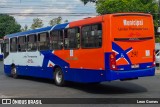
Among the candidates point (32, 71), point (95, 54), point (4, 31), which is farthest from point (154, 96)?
point (4, 31)

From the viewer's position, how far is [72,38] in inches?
619

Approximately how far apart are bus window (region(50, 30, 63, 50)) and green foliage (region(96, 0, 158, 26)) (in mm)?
30232

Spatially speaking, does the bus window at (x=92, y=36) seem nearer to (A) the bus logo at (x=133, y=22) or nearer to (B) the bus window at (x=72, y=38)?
(B) the bus window at (x=72, y=38)

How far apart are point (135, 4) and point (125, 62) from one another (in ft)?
114

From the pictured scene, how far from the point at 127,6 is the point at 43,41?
29.9 metres

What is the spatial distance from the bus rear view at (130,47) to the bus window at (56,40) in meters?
3.62

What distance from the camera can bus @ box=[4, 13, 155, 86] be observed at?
1359 centimetres

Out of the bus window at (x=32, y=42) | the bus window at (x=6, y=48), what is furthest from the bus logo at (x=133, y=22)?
the bus window at (x=6, y=48)

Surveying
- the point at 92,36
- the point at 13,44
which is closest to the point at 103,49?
the point at 92,36

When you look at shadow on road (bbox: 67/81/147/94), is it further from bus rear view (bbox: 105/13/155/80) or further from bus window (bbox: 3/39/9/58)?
bus window (bbox: 3/39/9/58)

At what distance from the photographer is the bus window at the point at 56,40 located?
54.8 feet

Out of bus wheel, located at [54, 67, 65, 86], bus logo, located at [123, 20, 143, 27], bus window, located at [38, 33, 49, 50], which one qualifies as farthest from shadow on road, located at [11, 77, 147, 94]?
bus logo, located at [123, 20, 143, 27]

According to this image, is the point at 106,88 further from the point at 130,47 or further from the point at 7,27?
the point at 7,27

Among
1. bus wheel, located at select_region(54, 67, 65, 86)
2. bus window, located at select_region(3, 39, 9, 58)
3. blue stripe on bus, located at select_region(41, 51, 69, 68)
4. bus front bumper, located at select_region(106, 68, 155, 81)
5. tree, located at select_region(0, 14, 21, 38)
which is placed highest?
tree, located at select_region(0, 14, 21, 38)
